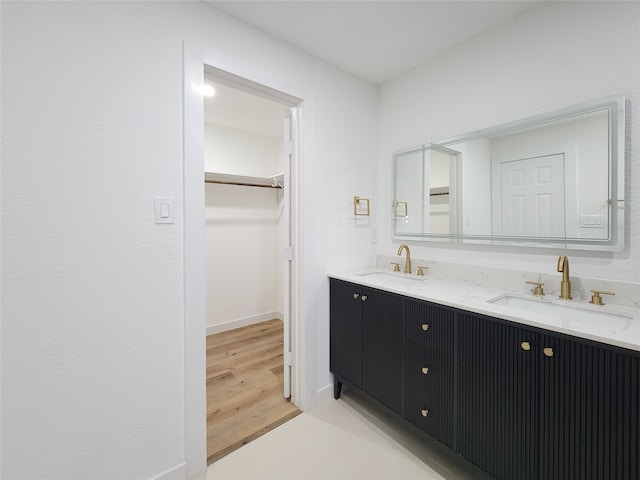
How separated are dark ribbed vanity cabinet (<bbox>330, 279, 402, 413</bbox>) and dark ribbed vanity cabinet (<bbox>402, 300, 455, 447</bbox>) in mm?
65

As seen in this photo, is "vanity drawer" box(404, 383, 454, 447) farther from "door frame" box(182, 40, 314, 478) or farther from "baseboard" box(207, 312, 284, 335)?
"baseboard" box(207, 312, 284, 335)

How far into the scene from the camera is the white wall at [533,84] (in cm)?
130

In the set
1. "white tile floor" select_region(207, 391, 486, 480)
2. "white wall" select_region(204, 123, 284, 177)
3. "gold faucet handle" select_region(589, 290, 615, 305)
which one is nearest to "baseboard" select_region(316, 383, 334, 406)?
"white tile floor" select_region(207, 391, 486, 480)

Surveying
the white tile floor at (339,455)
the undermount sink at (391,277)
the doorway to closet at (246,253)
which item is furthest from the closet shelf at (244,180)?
the white tile floor at (339,455)

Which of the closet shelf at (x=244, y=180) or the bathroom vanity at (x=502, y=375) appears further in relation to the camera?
the closet shelf at (x=244, y=180)

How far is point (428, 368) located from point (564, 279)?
0.80m

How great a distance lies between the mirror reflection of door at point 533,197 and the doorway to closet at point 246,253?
1370 mm

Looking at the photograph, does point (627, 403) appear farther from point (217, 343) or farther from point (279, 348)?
point (217, 343)

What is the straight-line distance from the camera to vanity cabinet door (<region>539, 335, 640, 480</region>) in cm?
91

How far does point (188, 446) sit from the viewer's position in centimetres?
142

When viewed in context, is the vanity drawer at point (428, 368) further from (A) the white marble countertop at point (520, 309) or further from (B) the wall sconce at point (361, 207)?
(B) the wall sconce at point (361, 207)

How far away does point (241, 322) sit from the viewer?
11.3 feet

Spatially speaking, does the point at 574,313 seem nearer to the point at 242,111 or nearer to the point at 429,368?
the point at 429,368

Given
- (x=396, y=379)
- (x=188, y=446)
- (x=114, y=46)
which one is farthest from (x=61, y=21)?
(x=396, y=379)
